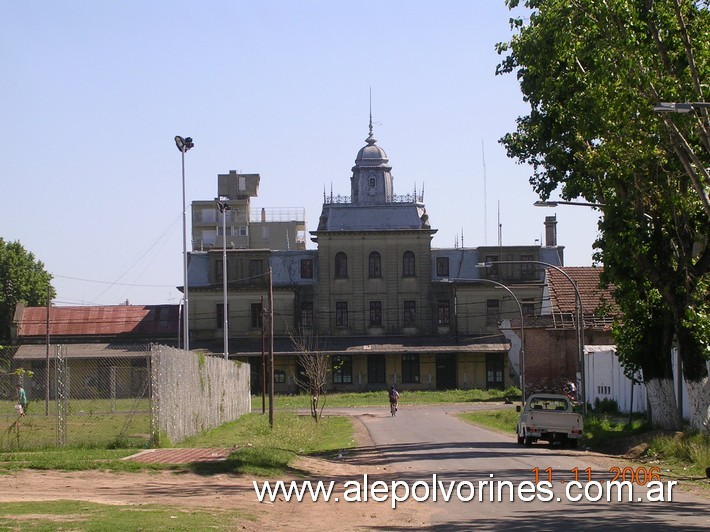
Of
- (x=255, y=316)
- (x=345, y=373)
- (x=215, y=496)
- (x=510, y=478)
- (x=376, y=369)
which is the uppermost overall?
(x=255, y=316)

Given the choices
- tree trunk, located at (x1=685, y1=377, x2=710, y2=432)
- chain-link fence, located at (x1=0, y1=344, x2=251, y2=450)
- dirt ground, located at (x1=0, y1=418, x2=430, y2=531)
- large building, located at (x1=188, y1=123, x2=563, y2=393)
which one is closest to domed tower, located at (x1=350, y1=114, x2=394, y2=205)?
large building, located at (x1=188, y1=123, x2=563, y2=393)

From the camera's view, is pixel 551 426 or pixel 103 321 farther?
pixel 103 321

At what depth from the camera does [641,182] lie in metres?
29.0

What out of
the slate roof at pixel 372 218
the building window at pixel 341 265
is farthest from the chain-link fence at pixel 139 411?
the slate roof at pixel 372 218

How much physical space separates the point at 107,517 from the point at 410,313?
70939mm

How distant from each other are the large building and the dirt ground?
196ft

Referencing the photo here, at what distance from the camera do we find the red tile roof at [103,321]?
8600 cm

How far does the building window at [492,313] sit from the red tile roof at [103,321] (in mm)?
23448

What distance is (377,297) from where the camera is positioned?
84.9 metres

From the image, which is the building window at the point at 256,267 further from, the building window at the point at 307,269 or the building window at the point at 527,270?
the building window at the point at 527,270

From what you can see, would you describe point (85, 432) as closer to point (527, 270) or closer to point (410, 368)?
point (410, 368)

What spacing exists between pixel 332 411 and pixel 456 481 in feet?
137

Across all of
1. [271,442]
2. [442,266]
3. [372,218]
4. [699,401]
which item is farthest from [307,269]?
[699,401]

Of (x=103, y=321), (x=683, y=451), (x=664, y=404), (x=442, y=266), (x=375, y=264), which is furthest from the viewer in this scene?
(x=103, y=321)
